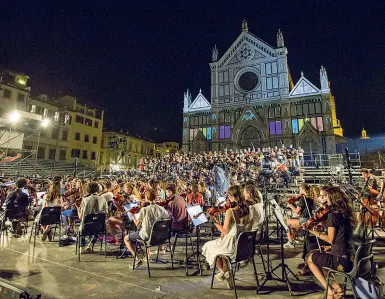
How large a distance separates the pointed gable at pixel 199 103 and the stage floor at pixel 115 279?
103 feet

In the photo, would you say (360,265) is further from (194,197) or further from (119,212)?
(119,212)

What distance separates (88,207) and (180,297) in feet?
11.6

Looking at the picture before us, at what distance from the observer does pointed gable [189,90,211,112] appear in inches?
1405

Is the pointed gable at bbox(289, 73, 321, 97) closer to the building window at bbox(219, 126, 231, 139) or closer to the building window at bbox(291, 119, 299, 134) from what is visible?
the building window at bbox(291, 119, 299, 134)

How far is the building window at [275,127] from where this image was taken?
1185 inches

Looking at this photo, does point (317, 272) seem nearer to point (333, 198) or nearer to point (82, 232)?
point (333, 198)

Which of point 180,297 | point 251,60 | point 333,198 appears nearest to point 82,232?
point 180,297

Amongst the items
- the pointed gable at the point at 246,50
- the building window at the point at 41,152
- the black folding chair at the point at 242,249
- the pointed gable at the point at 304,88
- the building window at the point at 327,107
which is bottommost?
the black folding chair at the point at 242,249

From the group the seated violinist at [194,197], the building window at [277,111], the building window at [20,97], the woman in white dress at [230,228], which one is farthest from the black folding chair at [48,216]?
the building window at [277,111]

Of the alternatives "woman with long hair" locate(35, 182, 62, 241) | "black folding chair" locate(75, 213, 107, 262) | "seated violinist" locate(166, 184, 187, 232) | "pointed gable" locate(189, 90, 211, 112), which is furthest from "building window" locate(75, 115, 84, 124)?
"seated violinist" locate(166, 184, 187, 232)

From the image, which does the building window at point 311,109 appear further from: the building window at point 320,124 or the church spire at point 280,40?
the church spire at point 280,40

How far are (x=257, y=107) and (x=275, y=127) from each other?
3.91 metres

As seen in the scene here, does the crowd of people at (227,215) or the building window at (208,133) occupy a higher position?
the building window at (208,133)

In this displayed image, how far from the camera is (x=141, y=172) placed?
24.4m
